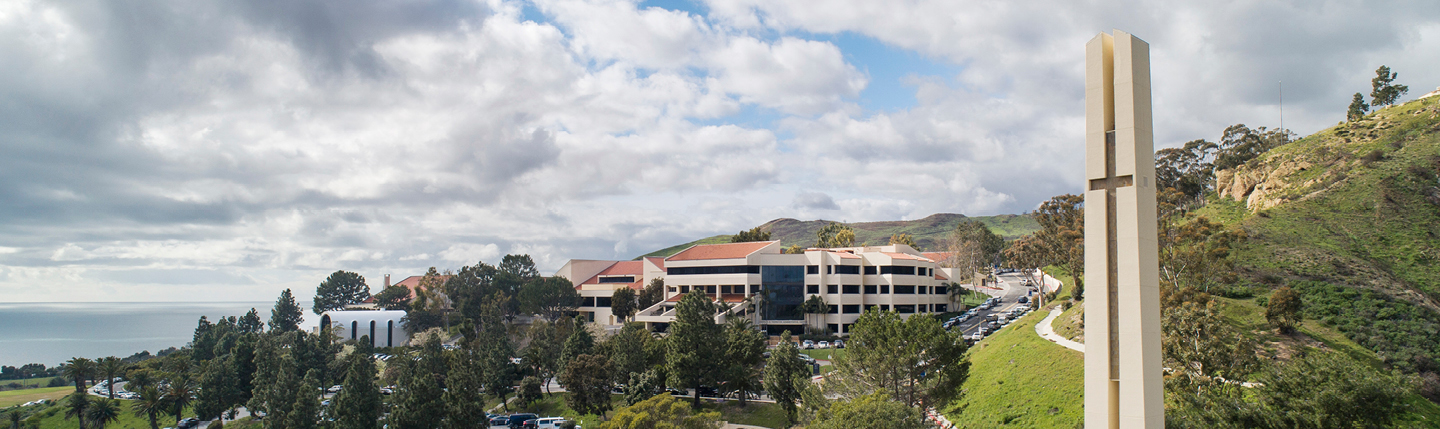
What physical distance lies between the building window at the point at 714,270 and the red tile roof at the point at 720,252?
48.8 inches

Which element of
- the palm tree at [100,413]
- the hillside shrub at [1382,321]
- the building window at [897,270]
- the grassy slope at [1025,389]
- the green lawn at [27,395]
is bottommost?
the green lawn at [27,395]

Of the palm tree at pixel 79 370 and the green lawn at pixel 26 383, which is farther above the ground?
the palm tree at pixel 79 370

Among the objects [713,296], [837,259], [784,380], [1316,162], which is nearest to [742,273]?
[713,296]

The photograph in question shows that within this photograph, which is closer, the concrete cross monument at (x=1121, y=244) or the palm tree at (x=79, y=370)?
the concrete cross monument at (x=1121, y=244)

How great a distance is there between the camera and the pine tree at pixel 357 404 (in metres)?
50.5

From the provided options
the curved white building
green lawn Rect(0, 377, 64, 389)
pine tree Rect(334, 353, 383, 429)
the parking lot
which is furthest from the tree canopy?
green lawn Rect(0, 377, 64, 389)

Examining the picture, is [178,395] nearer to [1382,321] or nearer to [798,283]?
[798,283]

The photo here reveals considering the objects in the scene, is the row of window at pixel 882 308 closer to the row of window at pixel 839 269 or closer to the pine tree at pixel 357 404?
the row of window at pixel 839 269

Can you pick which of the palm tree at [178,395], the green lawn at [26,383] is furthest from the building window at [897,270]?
the green lawn at [26,383]

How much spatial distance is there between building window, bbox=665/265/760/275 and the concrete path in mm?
37923

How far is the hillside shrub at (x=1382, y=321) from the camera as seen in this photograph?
35.5 meters

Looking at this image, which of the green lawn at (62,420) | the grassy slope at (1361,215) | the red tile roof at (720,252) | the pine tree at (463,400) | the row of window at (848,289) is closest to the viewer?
the grassy slope at (1361,215)

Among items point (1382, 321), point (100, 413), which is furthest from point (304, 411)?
point (1382, 321)

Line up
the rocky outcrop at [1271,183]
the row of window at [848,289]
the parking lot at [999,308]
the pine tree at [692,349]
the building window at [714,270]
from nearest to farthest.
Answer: the pine tree at [692,349]
the rocky outcrop at [1271,183]
the parking lot at [999,308]
the row of window at [848,289]
the building window at [714,270]
